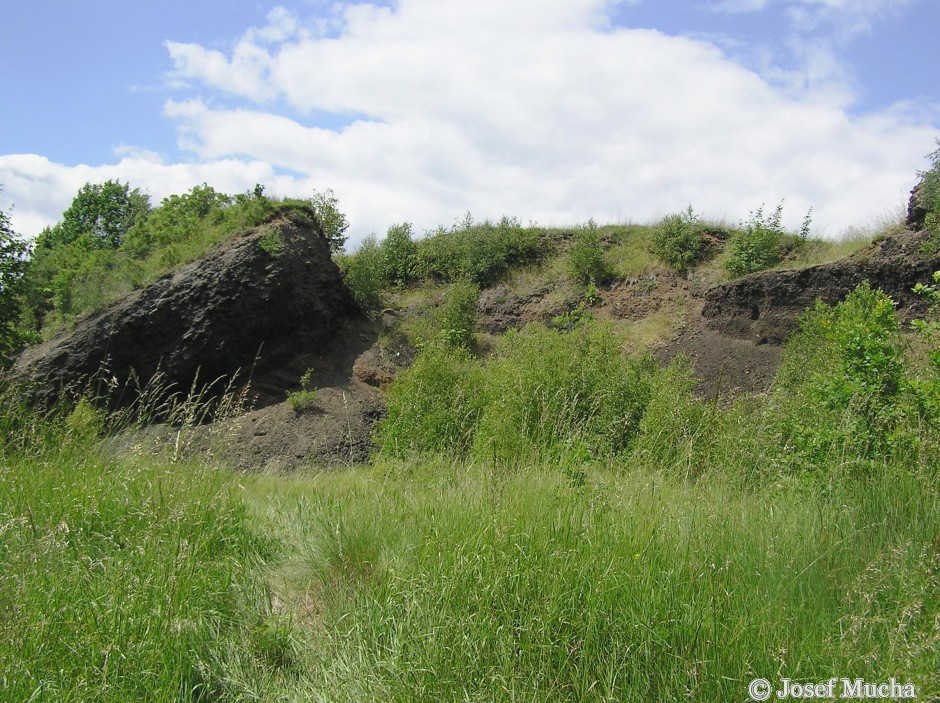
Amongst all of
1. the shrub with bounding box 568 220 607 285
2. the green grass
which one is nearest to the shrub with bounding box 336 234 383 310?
the shrub with bounding box 568 220 607 285

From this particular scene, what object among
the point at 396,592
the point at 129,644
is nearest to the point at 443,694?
the point at 396,592

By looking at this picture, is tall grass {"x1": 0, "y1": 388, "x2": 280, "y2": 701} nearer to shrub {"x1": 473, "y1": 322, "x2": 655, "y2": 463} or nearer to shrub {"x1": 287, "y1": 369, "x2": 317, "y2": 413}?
shrub {"x1": 473, "y1": 322, "x2": 655, "y2": 463}

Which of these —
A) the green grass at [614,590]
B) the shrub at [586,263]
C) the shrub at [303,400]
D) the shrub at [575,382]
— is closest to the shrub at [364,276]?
the shrub at [303,400]

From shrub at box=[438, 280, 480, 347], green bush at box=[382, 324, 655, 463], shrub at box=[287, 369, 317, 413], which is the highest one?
shrub at box=[438, 280, 480, 347]

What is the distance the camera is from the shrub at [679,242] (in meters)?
22.3

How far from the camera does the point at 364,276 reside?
22.4 metres

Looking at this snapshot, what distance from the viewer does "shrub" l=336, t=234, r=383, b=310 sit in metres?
22.3

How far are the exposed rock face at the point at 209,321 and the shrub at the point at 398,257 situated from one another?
20.8 ft

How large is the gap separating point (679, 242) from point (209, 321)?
49.5 feet

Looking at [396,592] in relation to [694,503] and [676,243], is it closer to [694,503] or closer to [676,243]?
[694,503]

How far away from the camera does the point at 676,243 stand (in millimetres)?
22609

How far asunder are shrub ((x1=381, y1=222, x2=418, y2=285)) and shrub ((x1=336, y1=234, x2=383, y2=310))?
1925mm

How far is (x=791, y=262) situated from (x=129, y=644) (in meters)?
20.7

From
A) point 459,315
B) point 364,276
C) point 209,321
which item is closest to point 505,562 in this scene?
point 209,321
